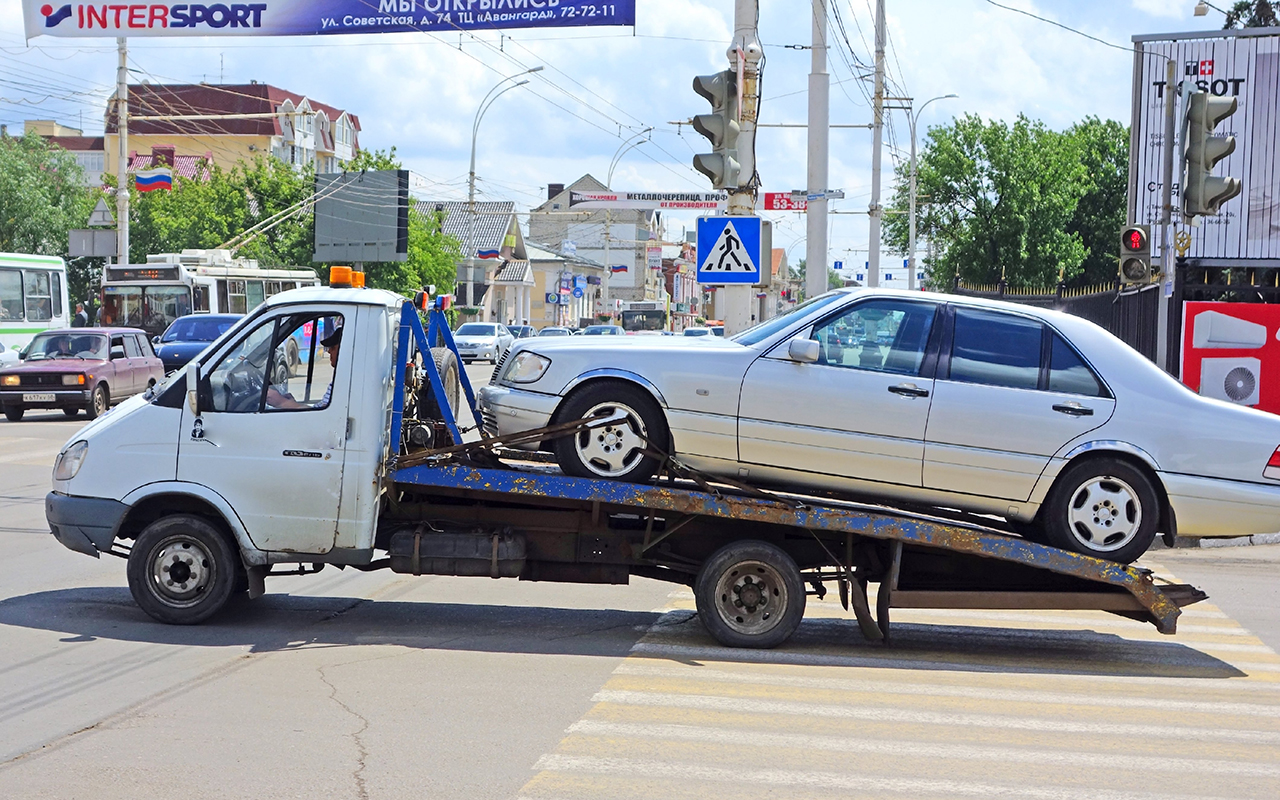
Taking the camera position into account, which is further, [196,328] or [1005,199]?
[1005,199]

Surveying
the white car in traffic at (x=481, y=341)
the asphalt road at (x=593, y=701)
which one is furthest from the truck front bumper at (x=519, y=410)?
the white car in traffic at (x=481, y=341)

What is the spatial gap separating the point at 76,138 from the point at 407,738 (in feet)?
342

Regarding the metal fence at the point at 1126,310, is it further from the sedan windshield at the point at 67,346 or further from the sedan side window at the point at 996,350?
the sedan windshield at the point at 67,346

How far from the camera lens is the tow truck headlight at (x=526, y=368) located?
8.08 metres

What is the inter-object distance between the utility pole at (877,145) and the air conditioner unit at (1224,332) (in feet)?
51.8

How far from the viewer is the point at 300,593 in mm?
9469

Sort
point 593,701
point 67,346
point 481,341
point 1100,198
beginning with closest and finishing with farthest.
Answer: point 593,701 < point 67,346 < point 481,341 < point 1100,198

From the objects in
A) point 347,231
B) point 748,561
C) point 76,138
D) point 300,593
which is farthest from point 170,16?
point 76,138

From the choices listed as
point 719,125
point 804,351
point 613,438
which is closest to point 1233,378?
point 719,125

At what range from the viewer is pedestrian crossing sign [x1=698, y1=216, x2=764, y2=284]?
13.3 metres

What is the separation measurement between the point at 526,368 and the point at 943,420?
2521 millimetres

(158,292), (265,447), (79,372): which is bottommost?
(79,372)

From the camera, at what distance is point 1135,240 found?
527 inches

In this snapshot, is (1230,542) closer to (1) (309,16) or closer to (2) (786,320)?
(2) (786,320)
